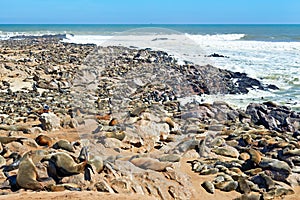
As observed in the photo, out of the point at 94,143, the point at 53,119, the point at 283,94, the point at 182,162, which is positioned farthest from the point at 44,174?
the point at 283,94

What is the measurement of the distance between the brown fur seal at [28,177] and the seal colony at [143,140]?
0.01m

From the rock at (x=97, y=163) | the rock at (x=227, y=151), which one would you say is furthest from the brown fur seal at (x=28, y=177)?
the rock at (x=227, y=151)

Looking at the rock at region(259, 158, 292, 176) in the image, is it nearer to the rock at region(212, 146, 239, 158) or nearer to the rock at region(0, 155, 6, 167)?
the rock at region(212, 146, 239, 158)

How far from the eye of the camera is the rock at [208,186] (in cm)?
522

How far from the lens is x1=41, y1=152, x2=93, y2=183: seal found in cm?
456

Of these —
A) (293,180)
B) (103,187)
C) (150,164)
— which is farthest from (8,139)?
(293,180)

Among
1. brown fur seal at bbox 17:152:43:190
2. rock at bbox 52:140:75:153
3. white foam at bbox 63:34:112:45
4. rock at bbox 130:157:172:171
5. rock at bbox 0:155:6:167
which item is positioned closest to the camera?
brown fur seal at bbox 17:152:43:190

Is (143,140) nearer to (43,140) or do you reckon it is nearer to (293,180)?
(43,140)

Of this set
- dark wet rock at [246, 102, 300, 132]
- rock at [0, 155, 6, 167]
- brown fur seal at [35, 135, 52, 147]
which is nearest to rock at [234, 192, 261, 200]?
brown fur seal at [35, 135, 52, 147]

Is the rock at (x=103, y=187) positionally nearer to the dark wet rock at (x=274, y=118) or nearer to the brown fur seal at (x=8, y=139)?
the brown fur seal at (x=8, y=139)

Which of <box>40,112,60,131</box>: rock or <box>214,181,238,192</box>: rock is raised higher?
<box>40,112,60,131</box>: rock

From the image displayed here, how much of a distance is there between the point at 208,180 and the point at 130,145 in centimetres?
149

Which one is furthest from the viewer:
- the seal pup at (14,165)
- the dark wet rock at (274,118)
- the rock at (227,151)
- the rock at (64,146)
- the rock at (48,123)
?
the dark wet rock at (274,118)

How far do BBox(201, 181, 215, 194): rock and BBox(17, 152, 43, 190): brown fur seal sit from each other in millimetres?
2204
